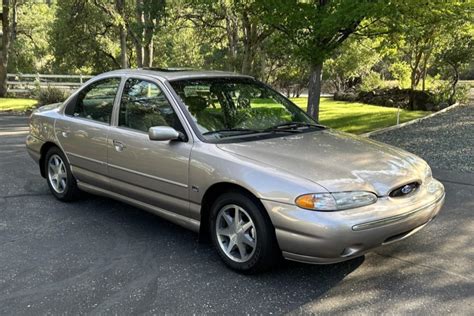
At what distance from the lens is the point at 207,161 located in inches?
151

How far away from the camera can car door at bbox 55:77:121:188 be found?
4891mm

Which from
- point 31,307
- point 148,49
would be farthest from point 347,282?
point 148,49

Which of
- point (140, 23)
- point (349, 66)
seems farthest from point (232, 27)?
point (349, 66)

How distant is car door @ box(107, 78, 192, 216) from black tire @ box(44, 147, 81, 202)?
0.92m

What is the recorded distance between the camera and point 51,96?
17.6 metres

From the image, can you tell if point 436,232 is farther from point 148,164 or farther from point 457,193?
point 148,164

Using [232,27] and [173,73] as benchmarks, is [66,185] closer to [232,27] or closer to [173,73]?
[173,73]

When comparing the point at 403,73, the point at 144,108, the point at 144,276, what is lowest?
the point at 144,276

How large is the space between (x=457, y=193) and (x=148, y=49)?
18.3 meters

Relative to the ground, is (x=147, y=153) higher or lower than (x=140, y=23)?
lower

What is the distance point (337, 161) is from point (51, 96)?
16.1 meters

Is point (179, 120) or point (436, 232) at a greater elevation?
point (179, 120)

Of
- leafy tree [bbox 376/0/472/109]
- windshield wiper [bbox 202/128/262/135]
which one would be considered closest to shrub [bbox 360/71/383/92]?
leafy tree [bbox 376/0/472/109]

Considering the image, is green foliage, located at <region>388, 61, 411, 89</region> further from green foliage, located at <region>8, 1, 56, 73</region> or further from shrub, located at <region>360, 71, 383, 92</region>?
green foliage, located at <region>8, 1, 56, 73</region>
